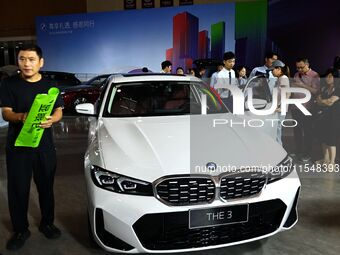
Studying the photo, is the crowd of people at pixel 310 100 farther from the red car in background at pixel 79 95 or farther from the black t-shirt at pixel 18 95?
the red car in background at pixel 79 95

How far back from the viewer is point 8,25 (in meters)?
17.4

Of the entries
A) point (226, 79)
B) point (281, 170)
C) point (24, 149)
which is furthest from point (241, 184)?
point (226, 79)

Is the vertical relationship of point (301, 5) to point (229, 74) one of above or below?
above

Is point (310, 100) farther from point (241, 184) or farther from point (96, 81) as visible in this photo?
point (96, 81)

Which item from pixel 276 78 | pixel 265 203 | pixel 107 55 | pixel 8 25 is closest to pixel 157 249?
pixel 265 203

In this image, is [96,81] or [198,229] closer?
[198,229]

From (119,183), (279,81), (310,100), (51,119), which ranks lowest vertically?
(119,183)

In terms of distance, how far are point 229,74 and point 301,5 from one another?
680 cm

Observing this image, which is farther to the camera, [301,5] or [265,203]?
[301,5]

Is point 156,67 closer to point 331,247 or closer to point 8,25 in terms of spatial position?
point 8,25

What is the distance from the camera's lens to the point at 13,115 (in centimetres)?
258

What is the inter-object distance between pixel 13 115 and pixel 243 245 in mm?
1913

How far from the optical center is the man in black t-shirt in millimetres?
2590

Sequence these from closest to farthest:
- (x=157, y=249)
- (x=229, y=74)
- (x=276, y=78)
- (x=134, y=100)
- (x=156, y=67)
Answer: (x=157, y=249) < (x=134, y=100) < (x=276, y=78) < (x=229, y=74) < (x=156, y=67)
